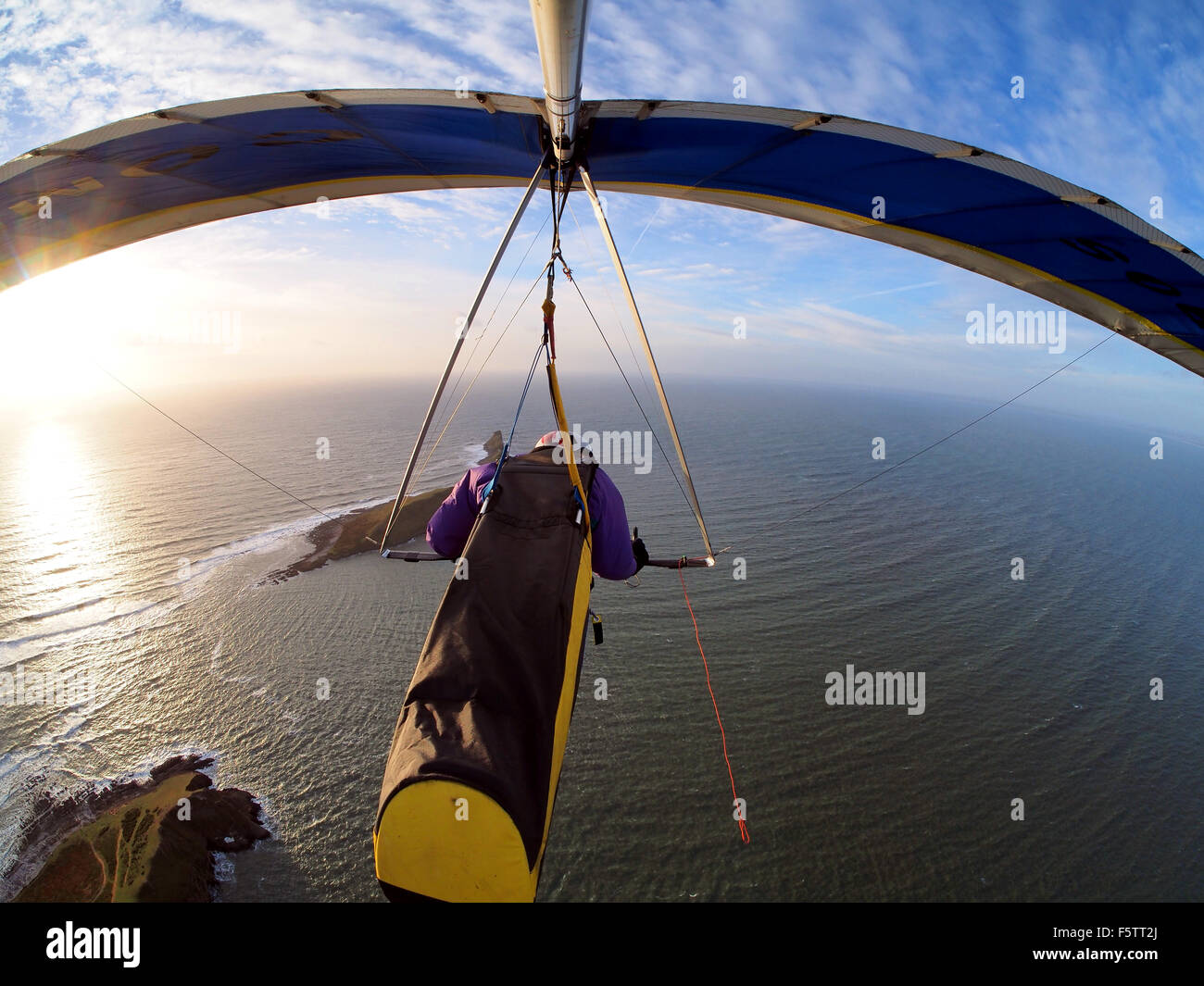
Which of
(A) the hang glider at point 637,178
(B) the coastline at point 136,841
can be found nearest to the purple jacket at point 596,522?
(A) the hang glider at point 637,178

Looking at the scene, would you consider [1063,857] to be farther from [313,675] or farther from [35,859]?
[35,859]

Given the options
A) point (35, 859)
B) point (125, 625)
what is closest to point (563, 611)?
point (35, 859)

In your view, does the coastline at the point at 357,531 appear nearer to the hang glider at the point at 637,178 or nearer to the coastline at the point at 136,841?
the coastline at the point at 136,841

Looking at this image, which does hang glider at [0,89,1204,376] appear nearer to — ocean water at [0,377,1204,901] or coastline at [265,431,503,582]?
ocean water at [0,377,1204,901]

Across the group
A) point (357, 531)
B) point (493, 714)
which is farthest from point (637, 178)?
point (357, 531)

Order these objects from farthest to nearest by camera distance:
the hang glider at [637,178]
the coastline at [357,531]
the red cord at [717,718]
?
the coastline at [357,531]
the red cord at [717,718]
the hang glider at [637,178]
